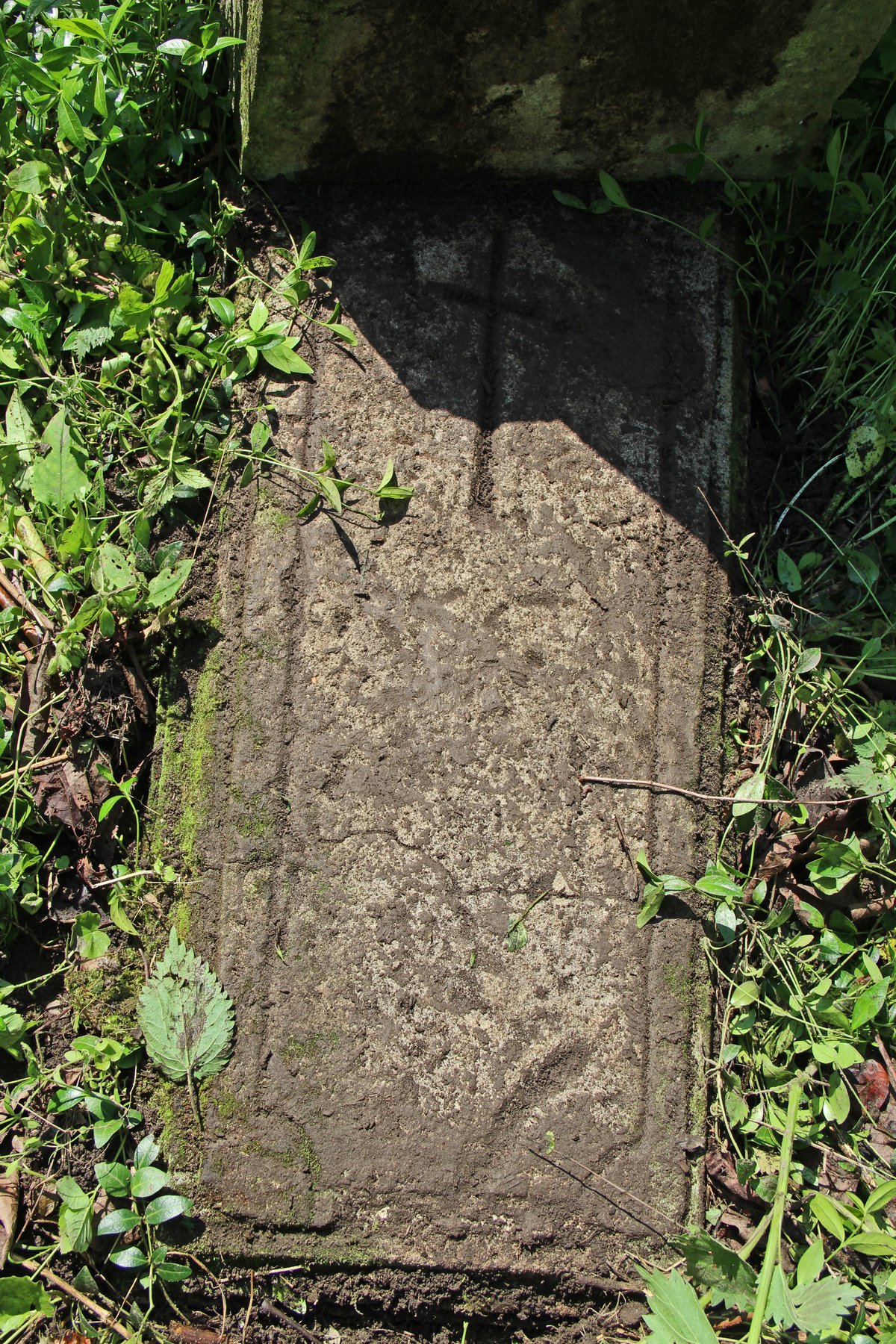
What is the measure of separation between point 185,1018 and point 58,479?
3.47ft

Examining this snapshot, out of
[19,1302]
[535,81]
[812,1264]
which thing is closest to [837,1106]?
[812,1264]

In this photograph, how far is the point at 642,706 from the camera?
201 centimetres

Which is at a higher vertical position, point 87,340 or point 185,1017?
point 87,340

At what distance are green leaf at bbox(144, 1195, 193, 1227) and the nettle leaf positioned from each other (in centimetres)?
19

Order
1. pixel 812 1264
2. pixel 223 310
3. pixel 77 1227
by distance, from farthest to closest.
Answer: pixel 223 310, pixel 77 1227, pixel 812 1264

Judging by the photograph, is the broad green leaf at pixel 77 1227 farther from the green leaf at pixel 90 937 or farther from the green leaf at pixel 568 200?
the green leaf at pixel 568 200

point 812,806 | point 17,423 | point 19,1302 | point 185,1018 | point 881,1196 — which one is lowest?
point 19,1302

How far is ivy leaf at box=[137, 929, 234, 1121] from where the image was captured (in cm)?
184

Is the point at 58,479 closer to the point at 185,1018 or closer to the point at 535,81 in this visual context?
the point at 185,1018

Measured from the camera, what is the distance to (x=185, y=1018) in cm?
186

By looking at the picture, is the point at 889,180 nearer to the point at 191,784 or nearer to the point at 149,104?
the point at 149,104

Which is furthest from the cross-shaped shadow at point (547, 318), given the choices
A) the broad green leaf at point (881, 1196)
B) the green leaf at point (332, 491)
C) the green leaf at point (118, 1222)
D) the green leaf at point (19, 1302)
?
the green leaf at point (19, 1302)

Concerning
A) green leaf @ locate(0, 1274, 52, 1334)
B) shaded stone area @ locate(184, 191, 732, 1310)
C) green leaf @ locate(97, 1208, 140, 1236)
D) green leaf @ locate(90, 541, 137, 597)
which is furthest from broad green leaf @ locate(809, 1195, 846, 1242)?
green leaf @ locate(90, 541, 137, 597)

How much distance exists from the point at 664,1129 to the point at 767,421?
146 centimetres
